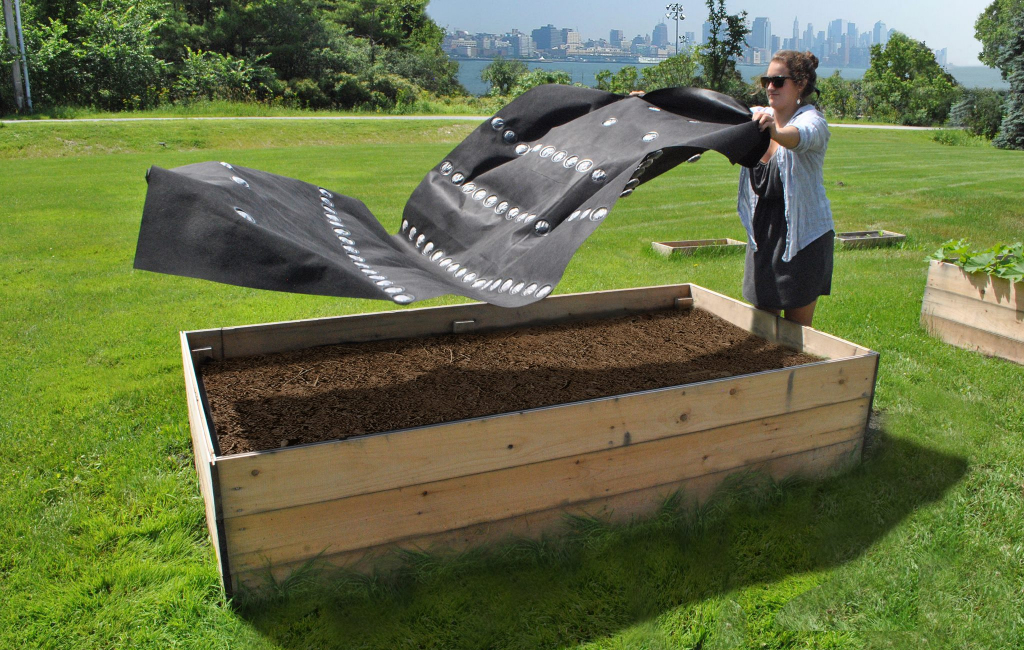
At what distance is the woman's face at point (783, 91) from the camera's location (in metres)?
3.22

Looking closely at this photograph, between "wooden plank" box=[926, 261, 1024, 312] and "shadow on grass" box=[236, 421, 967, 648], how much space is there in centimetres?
184

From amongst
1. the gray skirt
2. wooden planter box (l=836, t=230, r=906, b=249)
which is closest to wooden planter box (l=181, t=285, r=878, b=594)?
the gray skirt

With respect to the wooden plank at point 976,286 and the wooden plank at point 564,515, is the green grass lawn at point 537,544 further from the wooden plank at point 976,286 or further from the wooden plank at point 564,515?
the wooden plank at point 976,286

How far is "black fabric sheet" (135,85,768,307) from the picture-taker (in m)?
2.22

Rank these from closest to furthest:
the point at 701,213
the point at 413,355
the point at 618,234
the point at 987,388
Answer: the point at 413,355, the point at 987,388, the point at 618,234, the point at 701,213

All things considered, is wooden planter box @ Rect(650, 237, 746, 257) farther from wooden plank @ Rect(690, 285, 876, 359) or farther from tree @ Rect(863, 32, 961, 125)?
tree @ Rect(863, 32, 961, 125)

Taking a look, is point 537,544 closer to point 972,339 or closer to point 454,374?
point 454,374

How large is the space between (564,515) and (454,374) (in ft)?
3.06

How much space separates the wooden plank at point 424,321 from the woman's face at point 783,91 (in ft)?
4.63

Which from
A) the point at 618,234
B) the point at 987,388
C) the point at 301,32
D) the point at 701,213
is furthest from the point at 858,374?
the point at 301,32

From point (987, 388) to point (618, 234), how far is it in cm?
470

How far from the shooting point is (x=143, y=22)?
24.9m

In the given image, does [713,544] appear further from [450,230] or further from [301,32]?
[301,32]

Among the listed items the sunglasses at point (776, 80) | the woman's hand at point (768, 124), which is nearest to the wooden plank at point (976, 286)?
the sunglasses at point (776, 80)
